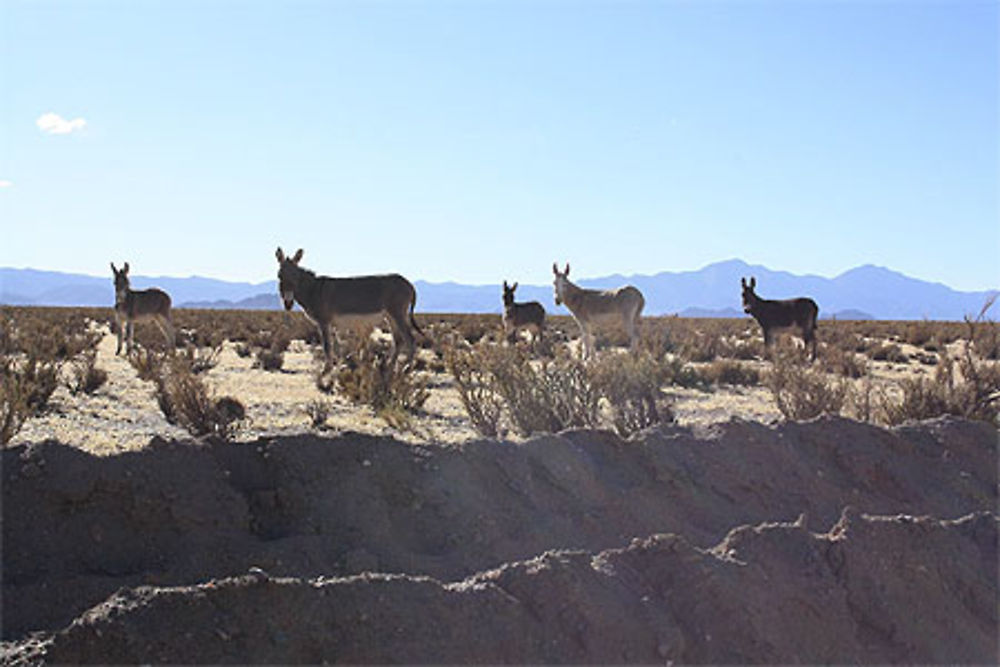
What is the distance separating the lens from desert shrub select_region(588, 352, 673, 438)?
9781 mm

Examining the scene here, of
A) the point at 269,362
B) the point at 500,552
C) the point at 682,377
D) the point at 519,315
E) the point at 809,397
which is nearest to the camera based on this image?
the point at 500,552

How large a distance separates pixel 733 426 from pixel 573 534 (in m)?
2.07

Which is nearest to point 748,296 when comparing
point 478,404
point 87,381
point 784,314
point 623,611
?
point 784,314

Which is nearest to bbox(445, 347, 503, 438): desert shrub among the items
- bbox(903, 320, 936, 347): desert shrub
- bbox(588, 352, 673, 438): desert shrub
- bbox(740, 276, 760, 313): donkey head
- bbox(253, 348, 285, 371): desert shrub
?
bbox(588, 352, 673, 438): desert shrub

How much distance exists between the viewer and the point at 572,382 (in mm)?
9797

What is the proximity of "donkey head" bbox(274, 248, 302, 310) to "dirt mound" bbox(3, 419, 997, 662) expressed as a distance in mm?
10667

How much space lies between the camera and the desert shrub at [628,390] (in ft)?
32.1

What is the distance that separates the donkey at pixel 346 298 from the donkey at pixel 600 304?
19.5ft

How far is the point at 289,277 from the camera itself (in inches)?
649

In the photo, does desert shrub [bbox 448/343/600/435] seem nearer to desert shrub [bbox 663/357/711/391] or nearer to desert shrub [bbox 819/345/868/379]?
desert shrub [bbox 663/357/711/391]

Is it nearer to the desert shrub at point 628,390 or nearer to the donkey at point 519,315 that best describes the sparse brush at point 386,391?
the desert shrub at point 628,390

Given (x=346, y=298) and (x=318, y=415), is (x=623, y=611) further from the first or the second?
(x=346, y=298)

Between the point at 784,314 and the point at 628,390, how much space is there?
14738 mm

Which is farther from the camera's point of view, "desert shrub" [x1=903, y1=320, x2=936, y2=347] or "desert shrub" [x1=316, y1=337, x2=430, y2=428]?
"desert shrub" [x1=903, y1=320, x2=936, y2=347]
